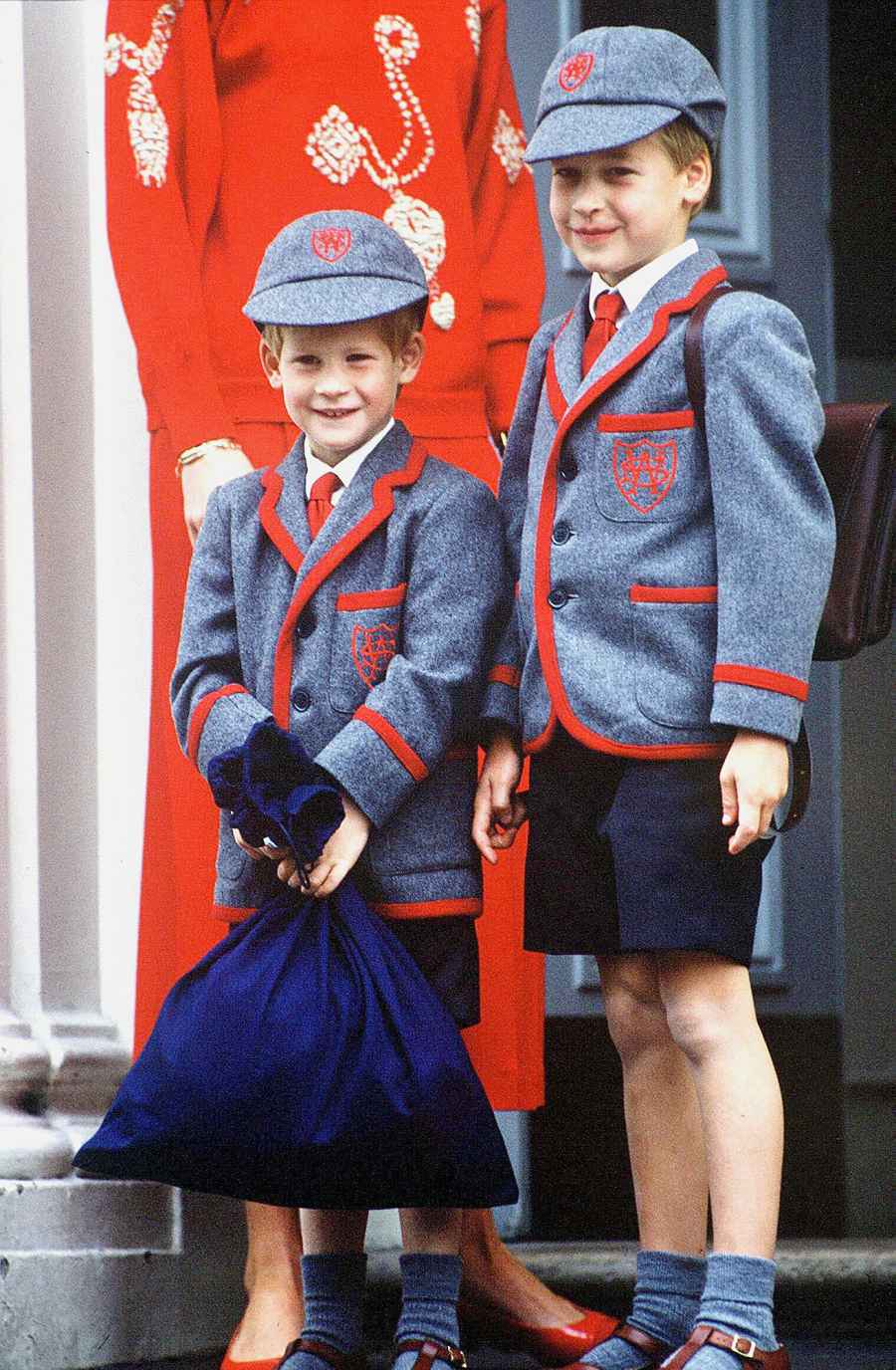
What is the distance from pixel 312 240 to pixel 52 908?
97 centimetres

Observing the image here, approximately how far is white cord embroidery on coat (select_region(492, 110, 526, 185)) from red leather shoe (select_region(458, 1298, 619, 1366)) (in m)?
1.38

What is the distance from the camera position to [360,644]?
2428 mm

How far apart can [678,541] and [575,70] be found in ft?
1.66

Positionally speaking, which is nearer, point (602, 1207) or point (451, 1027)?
point (451, 1027)

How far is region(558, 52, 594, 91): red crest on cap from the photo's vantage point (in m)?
2.41

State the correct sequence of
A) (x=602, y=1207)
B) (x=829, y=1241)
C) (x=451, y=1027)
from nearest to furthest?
(x=451, y=1027) < (x=829, y=1241) < (x=602, y=1207)

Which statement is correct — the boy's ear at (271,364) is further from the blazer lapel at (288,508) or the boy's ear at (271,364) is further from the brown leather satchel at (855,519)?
the brown leather satchel at (855,519)

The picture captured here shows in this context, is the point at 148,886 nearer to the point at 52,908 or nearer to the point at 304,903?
the point at 52,908

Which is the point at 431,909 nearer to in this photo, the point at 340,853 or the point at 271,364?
the point at 340,853

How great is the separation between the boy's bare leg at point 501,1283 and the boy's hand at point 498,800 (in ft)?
1.83

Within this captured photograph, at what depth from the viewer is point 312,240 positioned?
2.48 metres

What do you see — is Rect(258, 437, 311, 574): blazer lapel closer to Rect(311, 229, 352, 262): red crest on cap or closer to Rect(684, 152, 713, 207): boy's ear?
Rect(311, 229, 352, 262): red crest on cap

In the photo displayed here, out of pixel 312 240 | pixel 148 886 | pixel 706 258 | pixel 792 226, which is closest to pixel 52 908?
pixel 148 886

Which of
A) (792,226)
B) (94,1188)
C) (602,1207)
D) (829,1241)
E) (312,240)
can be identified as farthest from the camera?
(792,226)
